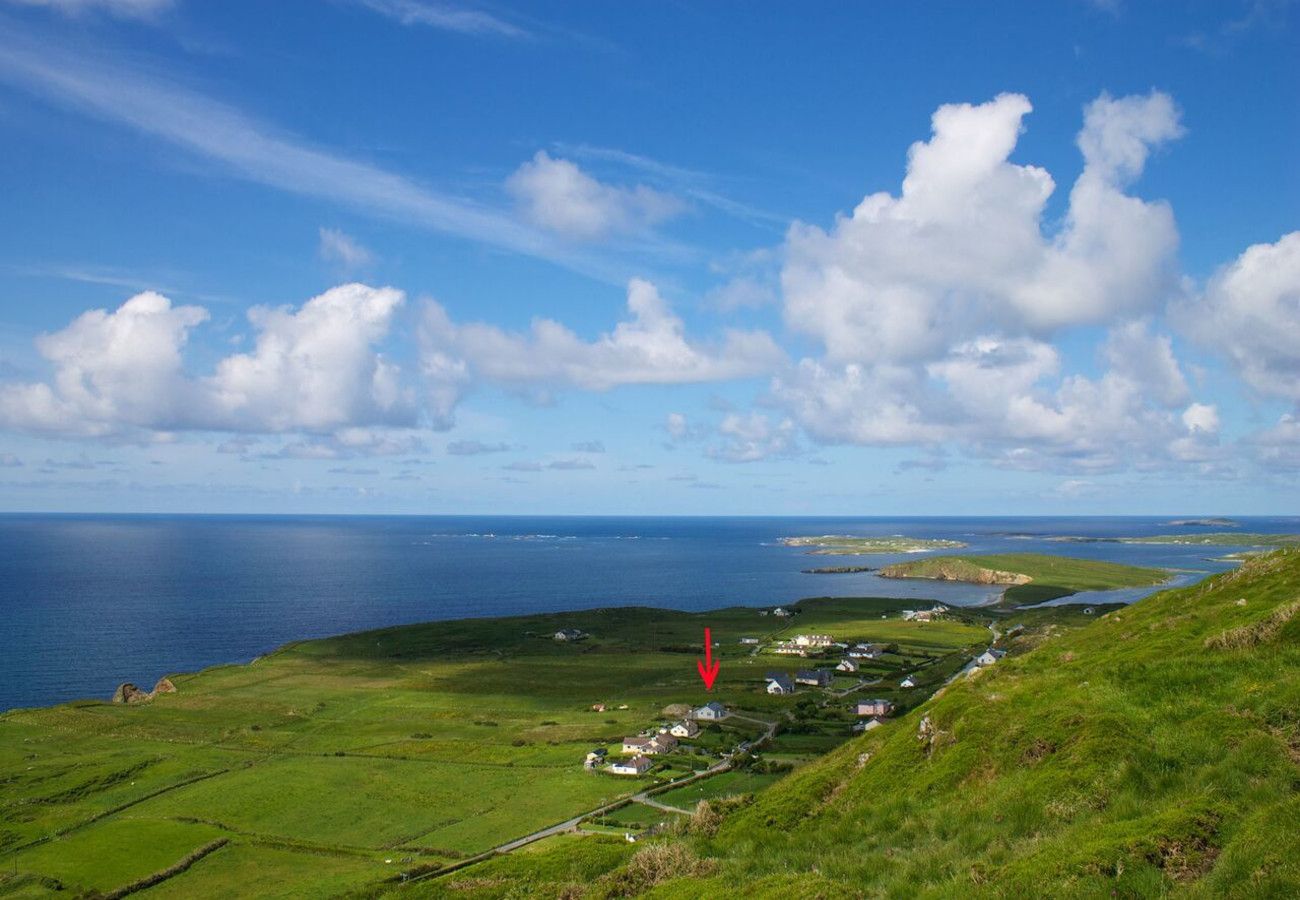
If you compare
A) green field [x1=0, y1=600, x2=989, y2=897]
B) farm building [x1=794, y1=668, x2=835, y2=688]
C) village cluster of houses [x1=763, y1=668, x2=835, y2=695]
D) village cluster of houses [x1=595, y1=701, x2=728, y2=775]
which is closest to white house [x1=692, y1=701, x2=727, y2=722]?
village cluster of houses [x1=595, y1=701, x2=728, y2=775]

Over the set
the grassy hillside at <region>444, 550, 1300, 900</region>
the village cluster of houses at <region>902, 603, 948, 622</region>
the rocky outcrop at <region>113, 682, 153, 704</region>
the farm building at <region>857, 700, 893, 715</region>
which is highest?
the grassy hillside at <region>444, 550, 1300, 900</region>

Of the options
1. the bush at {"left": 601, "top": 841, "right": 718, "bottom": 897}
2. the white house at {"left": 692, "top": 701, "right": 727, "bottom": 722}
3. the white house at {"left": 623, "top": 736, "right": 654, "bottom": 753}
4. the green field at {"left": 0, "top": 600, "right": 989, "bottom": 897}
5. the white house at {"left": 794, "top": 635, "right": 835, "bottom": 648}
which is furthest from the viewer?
the white house at {"left": 794, "top": 635, "right": 835, "bottom": 648}

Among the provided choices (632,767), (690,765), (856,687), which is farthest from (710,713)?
(856,687)

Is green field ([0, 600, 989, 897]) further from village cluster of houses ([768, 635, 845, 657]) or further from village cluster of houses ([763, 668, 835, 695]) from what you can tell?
village cluster of houses ([768, 635, 845, 657])

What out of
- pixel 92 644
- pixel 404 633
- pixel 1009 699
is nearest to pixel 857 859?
pixel 1009 699

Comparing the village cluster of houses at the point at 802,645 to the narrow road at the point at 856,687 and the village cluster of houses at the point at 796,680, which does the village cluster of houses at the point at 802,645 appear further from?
the narrow road at the point at 856,687

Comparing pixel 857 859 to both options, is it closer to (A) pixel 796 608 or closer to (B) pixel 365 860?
(B) pixel 365 860
